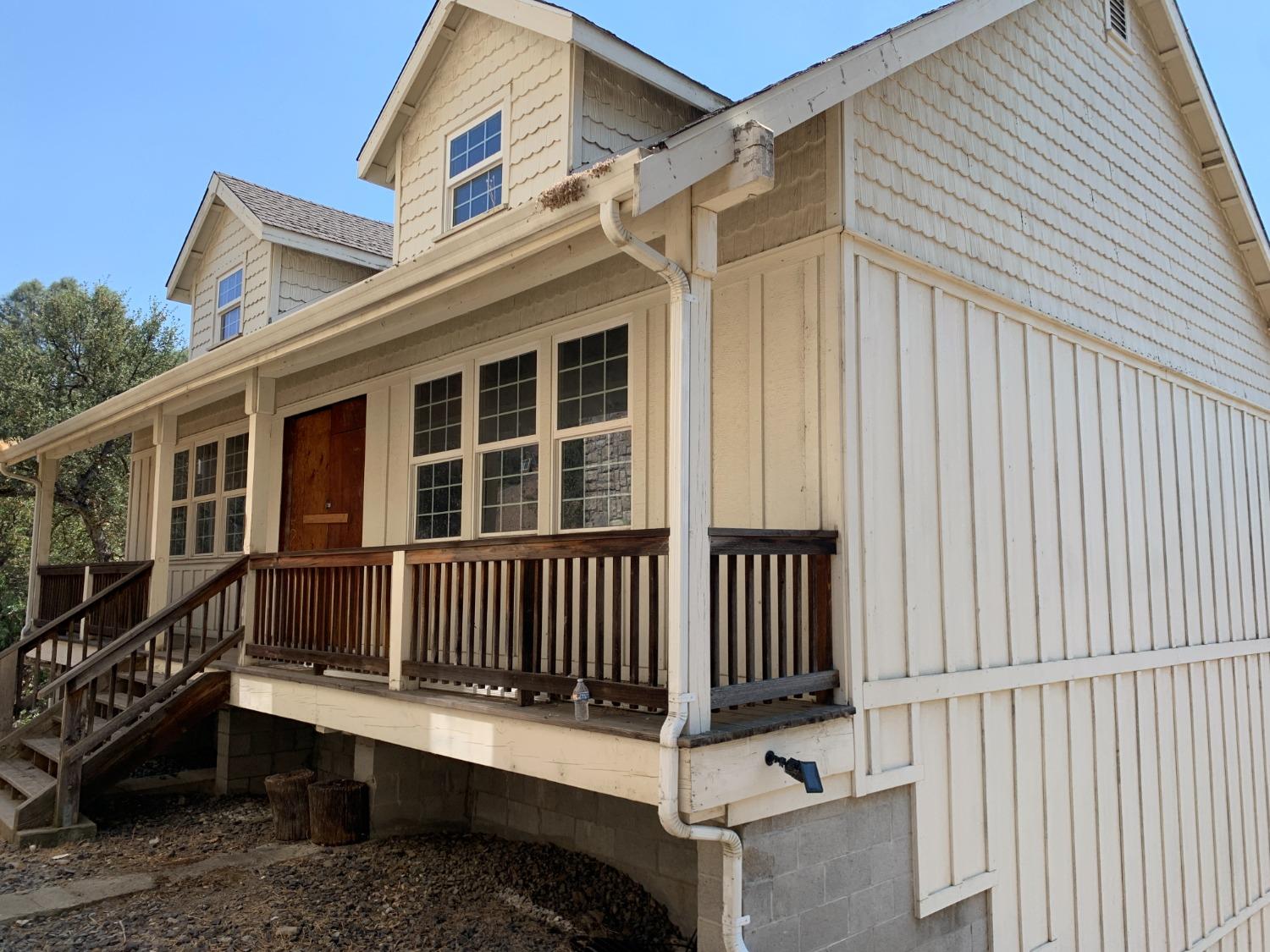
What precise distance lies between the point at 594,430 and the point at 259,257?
7297mm

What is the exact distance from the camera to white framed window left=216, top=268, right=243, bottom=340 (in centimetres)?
1216

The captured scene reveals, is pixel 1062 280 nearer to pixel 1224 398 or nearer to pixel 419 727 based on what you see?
pixel 1224 398

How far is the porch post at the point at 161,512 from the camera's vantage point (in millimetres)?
8875

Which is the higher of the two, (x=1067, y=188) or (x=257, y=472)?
(x=1067, y=188)

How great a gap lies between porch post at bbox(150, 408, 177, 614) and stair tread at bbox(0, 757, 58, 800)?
1.62 metres

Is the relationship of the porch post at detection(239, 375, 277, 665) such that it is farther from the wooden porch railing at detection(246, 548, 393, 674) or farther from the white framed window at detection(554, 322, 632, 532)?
the white framed window at detection(554, 322, 632, 532)

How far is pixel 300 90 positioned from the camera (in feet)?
196

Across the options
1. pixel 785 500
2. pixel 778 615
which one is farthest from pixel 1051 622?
pixel 778 615

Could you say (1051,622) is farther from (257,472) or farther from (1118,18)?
(257,472)

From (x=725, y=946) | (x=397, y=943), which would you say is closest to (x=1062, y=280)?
(x=725, y=946)

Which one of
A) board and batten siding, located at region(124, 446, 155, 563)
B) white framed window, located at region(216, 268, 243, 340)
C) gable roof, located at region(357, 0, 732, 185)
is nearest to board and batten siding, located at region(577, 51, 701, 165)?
gable roof, located at region(357, 0, 732, 185)

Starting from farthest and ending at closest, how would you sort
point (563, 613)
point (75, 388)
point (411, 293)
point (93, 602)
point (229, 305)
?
1. point (75, 388)
2. point (229, 305)
3. point (93, 602)
4. point (411, 293)
5. point (563, 613)

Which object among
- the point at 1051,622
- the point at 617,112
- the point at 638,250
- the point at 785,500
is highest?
the point at 617,112

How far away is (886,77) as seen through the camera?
5.13 meters
